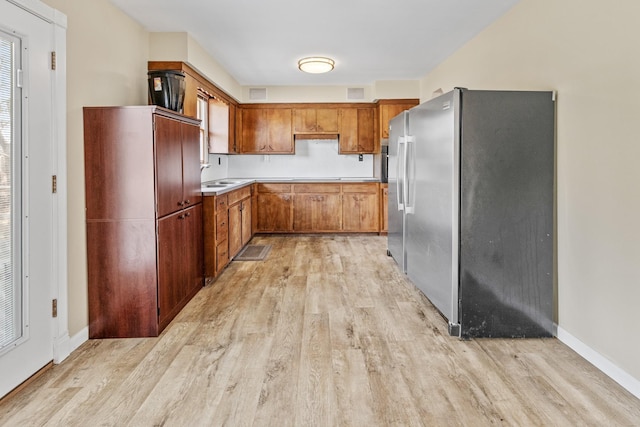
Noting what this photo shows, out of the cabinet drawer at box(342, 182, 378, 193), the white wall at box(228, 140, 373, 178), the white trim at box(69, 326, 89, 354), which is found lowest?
the white trim at box(69, 326, 89, 354)

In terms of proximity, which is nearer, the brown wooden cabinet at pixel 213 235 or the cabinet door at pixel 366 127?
the brown wooden cabinet at pixel 213 235

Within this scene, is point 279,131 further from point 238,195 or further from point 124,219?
point 124,219

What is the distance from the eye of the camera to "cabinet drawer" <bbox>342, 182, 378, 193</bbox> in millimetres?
7145

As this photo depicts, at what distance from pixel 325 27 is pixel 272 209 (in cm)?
353

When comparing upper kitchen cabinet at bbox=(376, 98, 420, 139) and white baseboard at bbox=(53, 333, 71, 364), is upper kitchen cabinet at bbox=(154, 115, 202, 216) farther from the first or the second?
upper kitchen cabinet at bbox=(376, 98, 420, 139)

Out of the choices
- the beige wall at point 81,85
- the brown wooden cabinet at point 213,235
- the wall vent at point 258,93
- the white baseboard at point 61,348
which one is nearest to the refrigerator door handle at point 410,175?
the brown wooden cabinet at point 213,235

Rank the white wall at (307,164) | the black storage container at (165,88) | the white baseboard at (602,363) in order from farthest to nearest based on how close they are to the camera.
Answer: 1. the white wall at (307,164)
2. the black storage container at (165,88)
3. the white baseboard at (602,363)

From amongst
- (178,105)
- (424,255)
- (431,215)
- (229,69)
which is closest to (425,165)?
(431,215)

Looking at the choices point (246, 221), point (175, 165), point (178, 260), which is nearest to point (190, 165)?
point (175, 165)

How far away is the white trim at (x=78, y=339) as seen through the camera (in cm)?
275

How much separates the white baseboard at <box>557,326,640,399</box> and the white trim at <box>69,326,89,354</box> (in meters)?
3.15

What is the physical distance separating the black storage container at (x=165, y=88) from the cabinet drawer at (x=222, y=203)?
126cm

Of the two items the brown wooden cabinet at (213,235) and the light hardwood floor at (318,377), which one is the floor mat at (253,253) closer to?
the brown wooden cabinet at (213,235)

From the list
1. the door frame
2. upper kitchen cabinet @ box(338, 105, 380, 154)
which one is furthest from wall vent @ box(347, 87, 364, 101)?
the door frame
